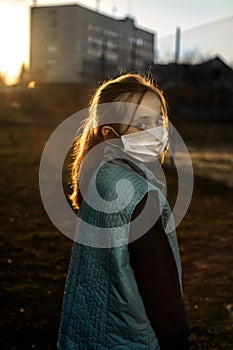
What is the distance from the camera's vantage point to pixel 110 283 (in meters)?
1.52

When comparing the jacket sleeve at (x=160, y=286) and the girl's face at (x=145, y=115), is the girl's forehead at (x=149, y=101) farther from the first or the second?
the jacket sleeve at (x=160, y=286)

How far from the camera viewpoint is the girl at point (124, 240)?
1.42 metres

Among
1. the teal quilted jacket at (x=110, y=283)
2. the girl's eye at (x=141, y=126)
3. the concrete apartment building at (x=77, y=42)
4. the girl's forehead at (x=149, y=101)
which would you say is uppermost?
the concrete apartment building at (x=77, y=42)

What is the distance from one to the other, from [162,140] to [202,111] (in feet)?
134

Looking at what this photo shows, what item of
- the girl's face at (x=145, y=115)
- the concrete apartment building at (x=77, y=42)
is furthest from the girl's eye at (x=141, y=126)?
the concrete apartment building at (x=77, y=42)

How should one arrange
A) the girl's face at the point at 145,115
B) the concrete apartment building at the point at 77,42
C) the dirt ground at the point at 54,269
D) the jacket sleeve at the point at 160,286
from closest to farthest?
the jacket sleeve at the point at 160,286
the girl's face at the point at 145,115
the dirt ground at the point at 54,269
the concrete apartment building at the point at 77,42

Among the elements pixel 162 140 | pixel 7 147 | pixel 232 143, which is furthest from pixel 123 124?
pixel 232 143

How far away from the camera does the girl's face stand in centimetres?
158

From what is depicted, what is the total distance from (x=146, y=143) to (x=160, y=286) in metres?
0.46

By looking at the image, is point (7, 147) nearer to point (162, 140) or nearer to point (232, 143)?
point (232, 143)

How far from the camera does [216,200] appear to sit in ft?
31.2

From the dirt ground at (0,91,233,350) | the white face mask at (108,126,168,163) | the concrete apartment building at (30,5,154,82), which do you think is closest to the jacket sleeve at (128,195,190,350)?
the white face mask at (108,126,168,163)

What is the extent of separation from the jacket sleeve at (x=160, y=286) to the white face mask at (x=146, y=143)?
28cm

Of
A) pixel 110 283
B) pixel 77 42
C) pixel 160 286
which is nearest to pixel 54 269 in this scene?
pixel 110 283
